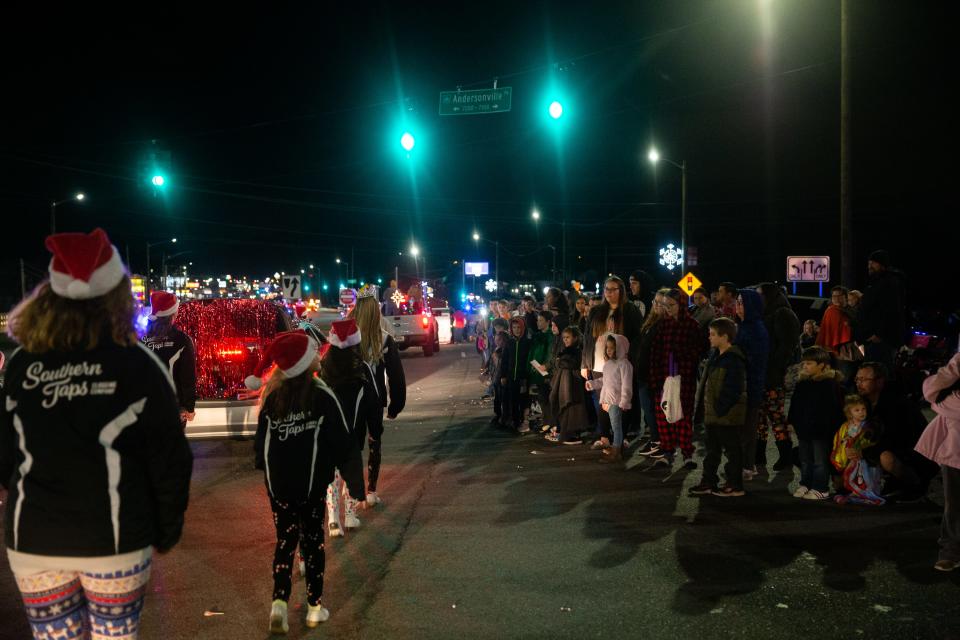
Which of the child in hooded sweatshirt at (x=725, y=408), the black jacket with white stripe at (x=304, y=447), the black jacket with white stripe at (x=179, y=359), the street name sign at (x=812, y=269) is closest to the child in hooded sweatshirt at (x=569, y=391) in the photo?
the child in hooded sweatshirt at (x=725, y=408)

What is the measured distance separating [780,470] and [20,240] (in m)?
61.1

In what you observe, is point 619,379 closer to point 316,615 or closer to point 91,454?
point 316,615

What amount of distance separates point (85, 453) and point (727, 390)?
21.0 ft

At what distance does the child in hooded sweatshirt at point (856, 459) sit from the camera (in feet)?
26.5

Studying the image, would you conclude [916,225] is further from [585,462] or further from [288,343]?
[288,343]

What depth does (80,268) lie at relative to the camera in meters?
3.25

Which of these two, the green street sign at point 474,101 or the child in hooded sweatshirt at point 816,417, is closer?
the child in hooded sweatshirt at point 816,417

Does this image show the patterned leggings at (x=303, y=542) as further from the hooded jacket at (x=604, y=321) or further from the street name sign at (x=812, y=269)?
the street name sign at (x=812, y=269)

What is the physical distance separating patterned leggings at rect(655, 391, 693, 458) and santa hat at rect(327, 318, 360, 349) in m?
4.16

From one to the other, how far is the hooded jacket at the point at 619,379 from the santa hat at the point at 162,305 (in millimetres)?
4975

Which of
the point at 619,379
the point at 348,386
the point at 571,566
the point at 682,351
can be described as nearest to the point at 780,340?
the point at 682,351

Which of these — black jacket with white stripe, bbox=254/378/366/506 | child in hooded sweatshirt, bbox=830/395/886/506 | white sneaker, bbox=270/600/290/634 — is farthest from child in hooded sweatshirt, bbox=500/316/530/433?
white sneaker, bbox=270/600/290/634

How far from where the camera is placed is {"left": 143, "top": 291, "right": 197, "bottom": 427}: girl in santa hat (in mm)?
8992

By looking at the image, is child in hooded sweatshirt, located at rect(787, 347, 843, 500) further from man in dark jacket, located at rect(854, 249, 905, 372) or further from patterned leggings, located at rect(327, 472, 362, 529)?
patterned leggings, located at rect(327, 472, 362, 529)
